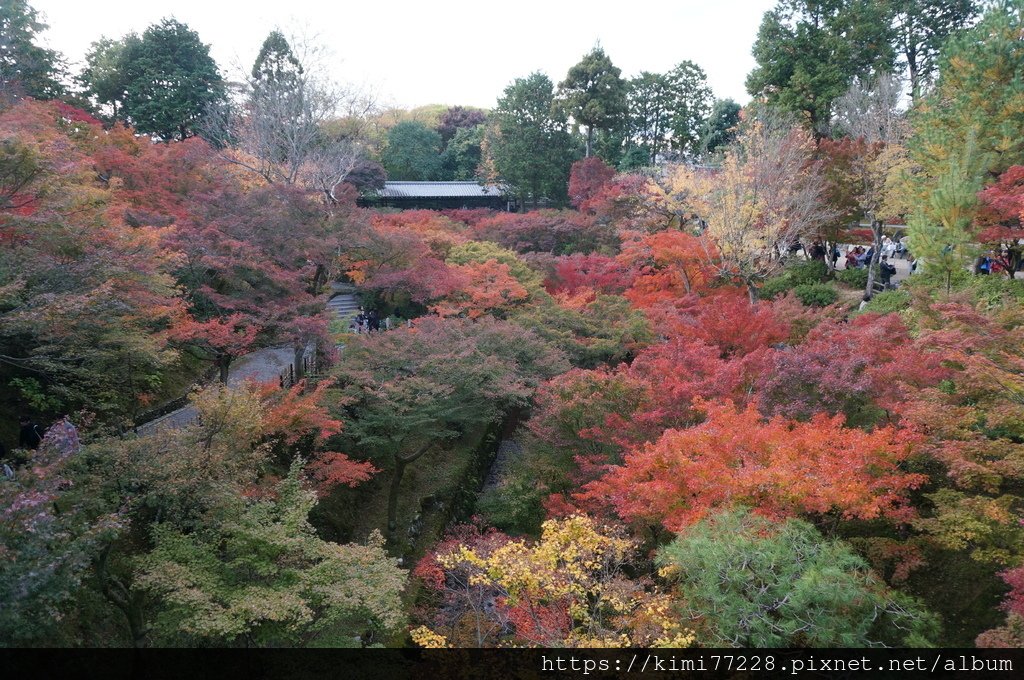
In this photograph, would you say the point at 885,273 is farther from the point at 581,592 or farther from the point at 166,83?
the point at 166,83

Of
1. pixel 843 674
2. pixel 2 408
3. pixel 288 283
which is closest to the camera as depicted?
pixel 843 674

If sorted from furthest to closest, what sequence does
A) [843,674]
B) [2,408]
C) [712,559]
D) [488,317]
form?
[488,317] → [2,408] → [712,559] → [843,674]

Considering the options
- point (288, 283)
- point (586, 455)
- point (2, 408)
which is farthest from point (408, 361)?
point (2, 408)

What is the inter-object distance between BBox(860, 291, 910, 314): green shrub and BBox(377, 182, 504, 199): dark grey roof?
83.9 ft

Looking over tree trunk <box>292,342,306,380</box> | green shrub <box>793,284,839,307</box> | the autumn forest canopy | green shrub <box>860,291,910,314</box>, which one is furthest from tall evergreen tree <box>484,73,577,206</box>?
tree trunk <box>292,342,306,380</box>

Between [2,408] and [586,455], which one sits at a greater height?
[2,408]

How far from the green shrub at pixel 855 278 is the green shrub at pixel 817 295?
1.19 m

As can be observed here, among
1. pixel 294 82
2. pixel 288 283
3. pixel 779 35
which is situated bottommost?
pixel 288 283

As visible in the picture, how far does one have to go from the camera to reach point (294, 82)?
24.3m

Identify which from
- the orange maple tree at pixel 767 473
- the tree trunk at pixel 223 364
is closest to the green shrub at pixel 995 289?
the orange maple tree at pixel 767 473

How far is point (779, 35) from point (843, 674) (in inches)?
1145

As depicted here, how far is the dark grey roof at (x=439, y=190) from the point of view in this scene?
134 ft

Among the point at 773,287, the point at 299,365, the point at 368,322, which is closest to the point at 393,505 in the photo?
the point at 299,365

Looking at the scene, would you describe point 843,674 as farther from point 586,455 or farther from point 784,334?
point 784,334
